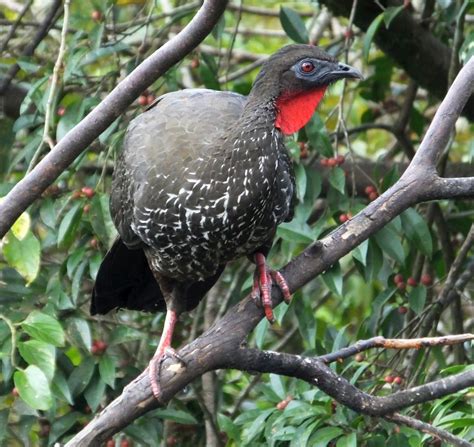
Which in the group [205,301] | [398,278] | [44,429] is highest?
[398,278]

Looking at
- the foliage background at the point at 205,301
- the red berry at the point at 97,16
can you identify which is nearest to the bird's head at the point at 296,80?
the foliage background at the point at 205,301

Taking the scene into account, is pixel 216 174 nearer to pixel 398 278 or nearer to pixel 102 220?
pixel 102 220

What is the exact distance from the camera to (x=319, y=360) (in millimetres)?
3445

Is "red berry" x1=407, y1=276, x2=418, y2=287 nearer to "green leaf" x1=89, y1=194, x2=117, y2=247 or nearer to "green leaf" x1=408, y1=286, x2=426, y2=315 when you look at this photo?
"green leaf" x1=408, y1=286, x2=426, y2=315

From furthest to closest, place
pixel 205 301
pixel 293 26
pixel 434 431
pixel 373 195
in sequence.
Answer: pixel 205 301
pixel 293 26
pixel 373 195
pixel 434 431

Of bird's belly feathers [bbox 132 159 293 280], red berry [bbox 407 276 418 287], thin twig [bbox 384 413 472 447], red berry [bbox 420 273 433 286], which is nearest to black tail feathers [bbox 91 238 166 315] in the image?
bird's belly feathers [bbox 132 159 293 280]

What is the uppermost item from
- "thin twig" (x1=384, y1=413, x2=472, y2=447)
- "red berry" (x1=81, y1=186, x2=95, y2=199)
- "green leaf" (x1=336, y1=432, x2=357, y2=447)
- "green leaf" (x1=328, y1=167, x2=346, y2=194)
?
"red berry" (x1=81, y1=186, x2=95, y2=199)

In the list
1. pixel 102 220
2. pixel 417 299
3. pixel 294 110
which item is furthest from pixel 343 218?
pixel 102 220

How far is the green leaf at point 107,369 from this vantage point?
421 centimetres

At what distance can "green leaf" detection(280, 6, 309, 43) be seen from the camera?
16.2 ft

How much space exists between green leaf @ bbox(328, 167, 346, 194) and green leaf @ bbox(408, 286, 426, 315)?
21.4 inches

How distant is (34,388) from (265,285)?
98 cm

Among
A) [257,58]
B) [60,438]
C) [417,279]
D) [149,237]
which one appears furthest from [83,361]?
[257,58]

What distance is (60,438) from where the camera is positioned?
438 cm
